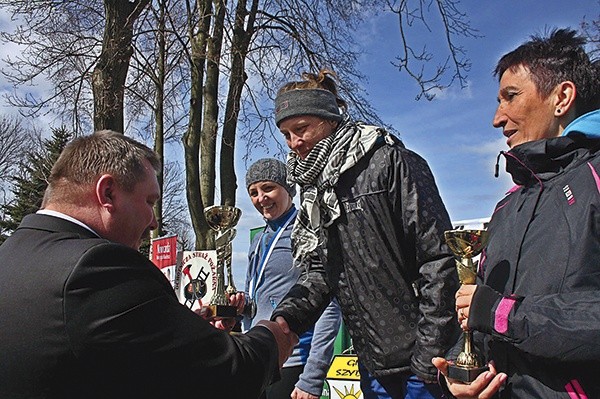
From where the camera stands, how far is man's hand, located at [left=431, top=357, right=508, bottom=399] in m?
1.84

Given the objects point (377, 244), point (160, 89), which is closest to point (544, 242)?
point (377, 244)

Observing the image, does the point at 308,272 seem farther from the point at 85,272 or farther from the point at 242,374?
the point at 85,272

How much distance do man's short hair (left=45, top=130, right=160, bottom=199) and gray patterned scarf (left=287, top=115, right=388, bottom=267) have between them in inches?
32.7

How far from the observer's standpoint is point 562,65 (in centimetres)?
203

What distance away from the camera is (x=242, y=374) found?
76.8 inches

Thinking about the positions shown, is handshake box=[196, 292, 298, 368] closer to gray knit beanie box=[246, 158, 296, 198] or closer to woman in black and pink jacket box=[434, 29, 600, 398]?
woman in black and pink jacket box=[434, 29, 600, 398]

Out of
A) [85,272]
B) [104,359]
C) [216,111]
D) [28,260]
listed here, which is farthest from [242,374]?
[216,111]

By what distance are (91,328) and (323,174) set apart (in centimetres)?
128

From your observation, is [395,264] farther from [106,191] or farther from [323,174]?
[106,191]

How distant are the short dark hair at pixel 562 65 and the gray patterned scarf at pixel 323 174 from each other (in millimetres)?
688

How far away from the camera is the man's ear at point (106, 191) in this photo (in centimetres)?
198

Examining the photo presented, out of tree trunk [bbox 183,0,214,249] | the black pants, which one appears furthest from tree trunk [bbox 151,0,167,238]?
the black pants

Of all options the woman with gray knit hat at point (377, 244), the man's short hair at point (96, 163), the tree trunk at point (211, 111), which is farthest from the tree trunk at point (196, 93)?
the man's short hair at point (96, 163)

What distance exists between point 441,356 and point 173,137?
10.6m
